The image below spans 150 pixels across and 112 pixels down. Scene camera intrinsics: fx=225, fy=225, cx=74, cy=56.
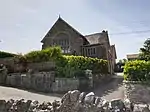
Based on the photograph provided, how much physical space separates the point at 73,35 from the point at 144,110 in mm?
24793

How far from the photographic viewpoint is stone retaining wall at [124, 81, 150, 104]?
468 inches

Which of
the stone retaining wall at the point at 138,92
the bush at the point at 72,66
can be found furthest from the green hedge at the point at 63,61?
the stone retaining wall at the point at 138,92

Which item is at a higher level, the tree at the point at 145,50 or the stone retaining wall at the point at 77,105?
the tree at the point at 145,50

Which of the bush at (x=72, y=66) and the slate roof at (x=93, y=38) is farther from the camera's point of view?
the slate roof at (x=93, y=38)

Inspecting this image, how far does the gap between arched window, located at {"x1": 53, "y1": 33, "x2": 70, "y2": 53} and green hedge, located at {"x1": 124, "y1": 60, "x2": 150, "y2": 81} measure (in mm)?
18906

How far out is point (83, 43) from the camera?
30891 millimetres

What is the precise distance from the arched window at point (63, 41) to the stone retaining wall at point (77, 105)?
21509mm

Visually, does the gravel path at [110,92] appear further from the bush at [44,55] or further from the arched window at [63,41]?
the arched window at [63,41]

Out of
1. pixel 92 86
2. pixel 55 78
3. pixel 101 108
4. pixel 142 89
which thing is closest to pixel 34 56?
pixel 55 78

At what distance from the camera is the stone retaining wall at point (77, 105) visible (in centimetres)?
696

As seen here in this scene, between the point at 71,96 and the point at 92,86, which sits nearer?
the point at 71,96

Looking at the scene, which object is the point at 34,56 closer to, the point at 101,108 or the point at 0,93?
the point at 0,93

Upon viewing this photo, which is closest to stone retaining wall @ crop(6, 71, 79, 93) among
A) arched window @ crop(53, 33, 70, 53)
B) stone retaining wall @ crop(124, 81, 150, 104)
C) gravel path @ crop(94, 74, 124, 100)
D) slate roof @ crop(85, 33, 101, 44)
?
gravel path @ crop(94, 74, 124, 100)

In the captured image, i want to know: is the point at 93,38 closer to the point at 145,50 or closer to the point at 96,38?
the point at 96,38
